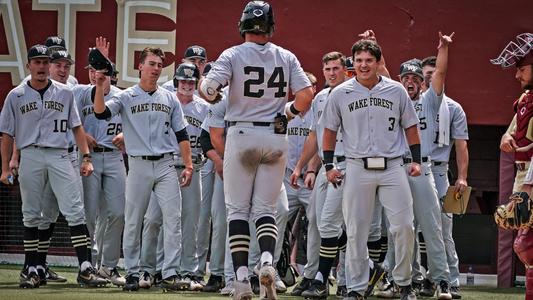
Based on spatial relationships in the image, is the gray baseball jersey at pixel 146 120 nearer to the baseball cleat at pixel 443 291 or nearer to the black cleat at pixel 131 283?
the black cleat at pixel 131 283

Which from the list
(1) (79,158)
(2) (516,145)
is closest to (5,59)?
(1) (79,158)

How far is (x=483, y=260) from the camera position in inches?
627

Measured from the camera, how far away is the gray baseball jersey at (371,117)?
9.91 m

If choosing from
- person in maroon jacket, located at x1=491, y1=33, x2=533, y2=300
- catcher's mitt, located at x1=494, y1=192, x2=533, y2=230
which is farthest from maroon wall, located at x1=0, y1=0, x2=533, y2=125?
catcher's mitt, located at x1=494, y1=192, x2=533, y2=230

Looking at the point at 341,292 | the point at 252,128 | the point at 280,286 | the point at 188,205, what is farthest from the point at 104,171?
the point at 252,128

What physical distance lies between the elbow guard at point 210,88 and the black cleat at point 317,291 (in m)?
2.48

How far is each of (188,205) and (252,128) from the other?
3186 millimetres

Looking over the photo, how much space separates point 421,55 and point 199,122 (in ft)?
10.9

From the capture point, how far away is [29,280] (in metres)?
11.5

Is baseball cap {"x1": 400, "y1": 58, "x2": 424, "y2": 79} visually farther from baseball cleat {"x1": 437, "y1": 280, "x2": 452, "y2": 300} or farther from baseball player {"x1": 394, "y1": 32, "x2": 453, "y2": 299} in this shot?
baseball cleat {"x1": 437, "y1": 280, "x2": 452, "y2": 300}

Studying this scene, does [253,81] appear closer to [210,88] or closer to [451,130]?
[210,88]

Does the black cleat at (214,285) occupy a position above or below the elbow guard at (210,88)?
below

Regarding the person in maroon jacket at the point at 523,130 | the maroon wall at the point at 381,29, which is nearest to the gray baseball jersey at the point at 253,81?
the person in maroon jacket at the point at 523,130

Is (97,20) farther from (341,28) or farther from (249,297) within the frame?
(249,297)
